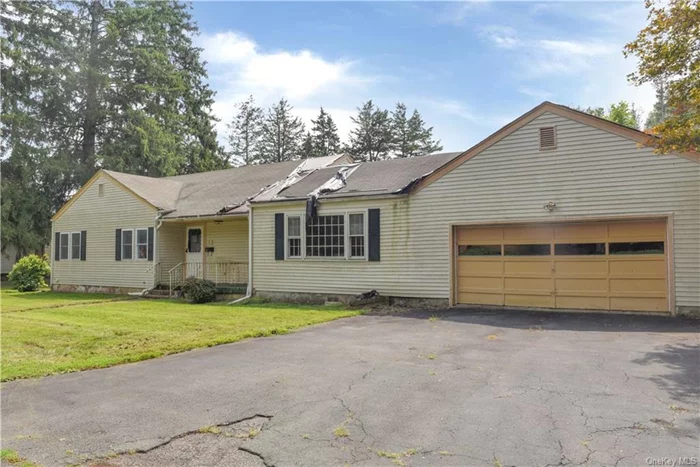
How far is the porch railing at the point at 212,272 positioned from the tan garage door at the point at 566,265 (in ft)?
27.5

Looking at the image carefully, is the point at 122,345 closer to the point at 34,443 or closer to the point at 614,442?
the point at 34,443

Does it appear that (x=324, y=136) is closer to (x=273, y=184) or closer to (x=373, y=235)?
(x=273, y=184)

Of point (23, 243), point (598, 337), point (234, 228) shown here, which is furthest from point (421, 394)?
point (23, 243)

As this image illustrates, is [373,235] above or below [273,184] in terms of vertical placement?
below

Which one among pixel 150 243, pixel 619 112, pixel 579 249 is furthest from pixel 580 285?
pixel 619 112

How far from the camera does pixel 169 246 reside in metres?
18.3

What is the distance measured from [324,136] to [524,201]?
119 ft

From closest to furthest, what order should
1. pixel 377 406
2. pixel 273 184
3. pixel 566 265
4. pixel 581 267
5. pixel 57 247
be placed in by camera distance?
pixel 377 406, pixel 581 267, pixel 566 265, pixel 273 184, pixel 57 247

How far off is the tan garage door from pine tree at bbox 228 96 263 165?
39.1 meters

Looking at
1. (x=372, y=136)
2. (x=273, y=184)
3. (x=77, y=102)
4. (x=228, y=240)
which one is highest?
(x=372, y=136)

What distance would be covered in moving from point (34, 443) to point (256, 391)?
207cm

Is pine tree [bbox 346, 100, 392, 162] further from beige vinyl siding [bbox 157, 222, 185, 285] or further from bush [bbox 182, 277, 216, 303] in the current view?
bush [bbox 182, 277, 216, 303]

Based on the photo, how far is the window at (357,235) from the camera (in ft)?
44.8

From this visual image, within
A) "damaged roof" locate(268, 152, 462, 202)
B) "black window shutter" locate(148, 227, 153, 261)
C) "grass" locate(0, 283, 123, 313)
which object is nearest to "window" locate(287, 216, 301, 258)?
"damaged roof" locate(268, 152, 462, 202)
